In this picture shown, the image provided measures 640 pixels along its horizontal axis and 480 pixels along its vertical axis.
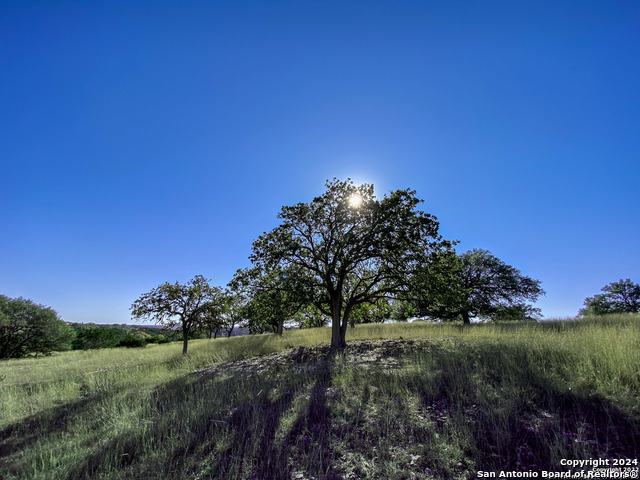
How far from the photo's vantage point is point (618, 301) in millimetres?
39688

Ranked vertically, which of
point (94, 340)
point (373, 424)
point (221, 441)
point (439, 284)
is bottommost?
point (94, 340)

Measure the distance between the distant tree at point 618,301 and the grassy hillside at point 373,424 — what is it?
48.6 metres

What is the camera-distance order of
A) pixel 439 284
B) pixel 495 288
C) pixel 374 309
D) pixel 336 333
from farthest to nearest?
pixel 495 288
pixel 374 309
pixel 336 333
pixel 439 284

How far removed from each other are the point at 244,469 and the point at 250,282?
1082 cm

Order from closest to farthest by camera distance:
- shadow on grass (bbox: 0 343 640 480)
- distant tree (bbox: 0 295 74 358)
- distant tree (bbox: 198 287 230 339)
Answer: shadow on grass (bbox: 0 343 640 480) → distant tree (bbox: 198 287 230 339) → distant tree (bbox: 0 295 74 358)

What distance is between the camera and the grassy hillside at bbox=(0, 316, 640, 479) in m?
4.10

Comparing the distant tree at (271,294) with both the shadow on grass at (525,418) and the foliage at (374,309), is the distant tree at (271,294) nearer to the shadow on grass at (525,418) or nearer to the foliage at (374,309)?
the foliage at (374,309)

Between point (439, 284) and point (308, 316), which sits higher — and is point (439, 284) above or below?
above

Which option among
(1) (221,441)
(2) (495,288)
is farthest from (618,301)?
(1) (221,441)

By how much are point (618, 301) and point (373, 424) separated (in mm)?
57015

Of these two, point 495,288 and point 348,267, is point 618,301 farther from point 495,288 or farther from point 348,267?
point 348,267

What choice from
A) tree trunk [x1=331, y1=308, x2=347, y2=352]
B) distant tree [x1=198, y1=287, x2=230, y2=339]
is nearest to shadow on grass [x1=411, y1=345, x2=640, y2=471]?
tree trunk [x1=331, y1=308, x2=347, y2=352]

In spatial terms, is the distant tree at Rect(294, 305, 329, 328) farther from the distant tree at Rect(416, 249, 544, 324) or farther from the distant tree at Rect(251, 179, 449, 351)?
the distant tree at Rect(416, 249, 544, 324)

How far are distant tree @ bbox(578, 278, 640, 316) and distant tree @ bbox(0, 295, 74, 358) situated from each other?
76.1 metres
